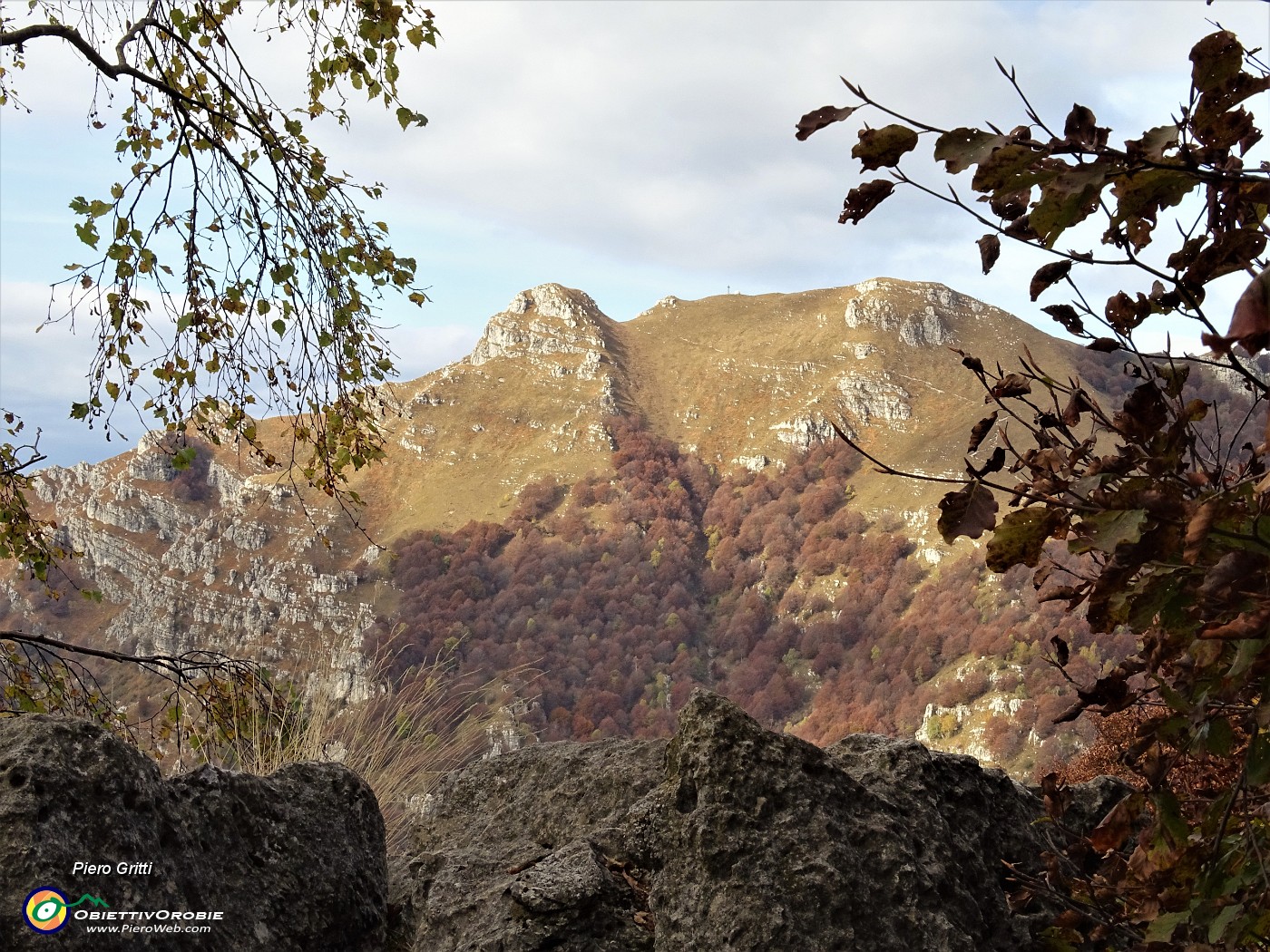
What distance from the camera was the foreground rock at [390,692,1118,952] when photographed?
274cm

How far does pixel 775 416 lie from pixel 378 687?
12224cm

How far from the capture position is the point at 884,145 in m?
1.63

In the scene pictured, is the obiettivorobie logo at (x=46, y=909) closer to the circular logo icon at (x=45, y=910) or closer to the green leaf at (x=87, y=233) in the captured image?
the circular logo icon at (x=45, y=910)

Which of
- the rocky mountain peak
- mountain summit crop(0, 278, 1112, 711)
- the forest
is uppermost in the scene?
the rocky mountain peak

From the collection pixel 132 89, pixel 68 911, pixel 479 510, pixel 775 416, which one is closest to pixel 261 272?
pixel 132 89

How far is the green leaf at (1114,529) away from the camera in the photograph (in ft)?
4.92

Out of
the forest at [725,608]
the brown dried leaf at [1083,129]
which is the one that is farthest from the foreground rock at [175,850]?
the forest at [725,608]

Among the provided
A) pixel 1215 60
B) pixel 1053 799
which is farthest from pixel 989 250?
pixel 1053 799

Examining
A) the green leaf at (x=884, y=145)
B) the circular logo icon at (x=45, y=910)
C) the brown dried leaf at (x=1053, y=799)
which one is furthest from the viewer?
the circular logo icon at (x=45, y=910)

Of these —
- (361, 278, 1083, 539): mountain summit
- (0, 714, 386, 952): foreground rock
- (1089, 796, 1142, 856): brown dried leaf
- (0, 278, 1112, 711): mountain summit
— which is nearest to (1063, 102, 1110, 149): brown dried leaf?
(1089, 796, 1142, 856): brown dried leaf

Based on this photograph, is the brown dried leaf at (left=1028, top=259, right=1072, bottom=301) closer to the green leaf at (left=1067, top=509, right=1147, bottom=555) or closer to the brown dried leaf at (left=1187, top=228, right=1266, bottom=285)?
the brown dried leaf at (left=1187, top=228, right=1266, bottom=285)

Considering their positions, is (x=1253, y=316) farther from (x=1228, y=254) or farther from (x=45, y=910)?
(x=45, y=910)

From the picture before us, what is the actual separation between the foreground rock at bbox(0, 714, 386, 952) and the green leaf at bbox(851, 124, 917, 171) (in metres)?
2.71

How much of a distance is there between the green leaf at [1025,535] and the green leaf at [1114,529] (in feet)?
0.62
